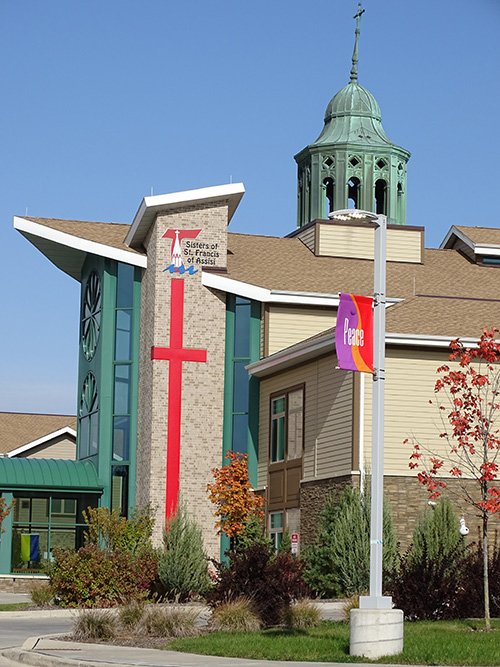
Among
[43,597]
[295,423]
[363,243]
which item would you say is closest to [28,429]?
[363,243]

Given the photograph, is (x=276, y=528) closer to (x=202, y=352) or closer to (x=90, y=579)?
(x=202, y=352)

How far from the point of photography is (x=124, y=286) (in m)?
45.6

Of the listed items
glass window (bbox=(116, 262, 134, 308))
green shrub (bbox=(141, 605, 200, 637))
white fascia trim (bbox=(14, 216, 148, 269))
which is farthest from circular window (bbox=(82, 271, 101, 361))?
green shrub (bbox=(141, 605, 200, 637))

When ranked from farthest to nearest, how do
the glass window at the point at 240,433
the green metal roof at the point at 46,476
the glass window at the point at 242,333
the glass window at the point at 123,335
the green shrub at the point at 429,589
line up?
the glass window at the point at 123,335 → the green metal roof at the point at 46,476 → the glass window at the point at 242,333 → the glass window at the point at 240,433 → the green shrub at the point at 429,589

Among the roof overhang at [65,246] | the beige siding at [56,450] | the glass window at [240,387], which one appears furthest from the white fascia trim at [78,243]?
the beige siding at [56,450]

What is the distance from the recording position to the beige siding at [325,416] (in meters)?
35.8

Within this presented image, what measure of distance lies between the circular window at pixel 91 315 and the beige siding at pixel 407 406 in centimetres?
1423

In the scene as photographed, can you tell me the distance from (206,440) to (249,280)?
538cm

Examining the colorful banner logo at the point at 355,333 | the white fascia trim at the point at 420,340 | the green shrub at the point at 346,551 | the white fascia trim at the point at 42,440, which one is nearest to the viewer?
the colorful banner logo at the point at 355,333

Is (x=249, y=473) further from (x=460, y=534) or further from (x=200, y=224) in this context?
(x=460, y=534)

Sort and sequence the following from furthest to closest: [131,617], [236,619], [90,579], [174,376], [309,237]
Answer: [309,237] < [174,376] < [90,579] < [236,619] < [131,617]

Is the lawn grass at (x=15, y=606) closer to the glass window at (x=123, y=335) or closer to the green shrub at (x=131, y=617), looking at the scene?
the green shrub at (x=131, y=617)

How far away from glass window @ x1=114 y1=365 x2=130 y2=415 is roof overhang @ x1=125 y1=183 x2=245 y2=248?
168 inches

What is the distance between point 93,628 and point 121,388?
2454 cm
